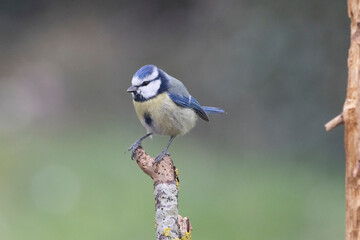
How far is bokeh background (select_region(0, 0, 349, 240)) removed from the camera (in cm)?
418

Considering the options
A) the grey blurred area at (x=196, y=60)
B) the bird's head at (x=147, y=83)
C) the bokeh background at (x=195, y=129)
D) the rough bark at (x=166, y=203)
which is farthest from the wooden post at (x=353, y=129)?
the grey blurred area at (x=196, y=60)

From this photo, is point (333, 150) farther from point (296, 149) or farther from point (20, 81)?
point (20, 81)

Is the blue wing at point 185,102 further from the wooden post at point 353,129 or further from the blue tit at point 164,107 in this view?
the wooden post at point 353,129

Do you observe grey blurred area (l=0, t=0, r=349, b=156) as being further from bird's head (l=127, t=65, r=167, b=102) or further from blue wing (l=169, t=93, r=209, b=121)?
bird's head (l=127, t=65, r=167, b=102)

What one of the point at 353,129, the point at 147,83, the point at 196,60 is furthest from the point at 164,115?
the point at 196,60

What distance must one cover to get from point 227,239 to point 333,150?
4.41ft

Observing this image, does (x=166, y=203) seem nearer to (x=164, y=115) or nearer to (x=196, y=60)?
(x=164, y=115)

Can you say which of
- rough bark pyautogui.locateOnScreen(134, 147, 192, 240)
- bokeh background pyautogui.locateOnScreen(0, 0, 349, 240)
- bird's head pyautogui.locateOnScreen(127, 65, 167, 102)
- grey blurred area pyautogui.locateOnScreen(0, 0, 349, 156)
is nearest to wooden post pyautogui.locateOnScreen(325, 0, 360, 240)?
rough bark pyautogui.locateOnScreen(134, 147, 192, 240)

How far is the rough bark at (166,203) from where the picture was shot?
1.84 m

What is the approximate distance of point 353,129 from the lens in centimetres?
181

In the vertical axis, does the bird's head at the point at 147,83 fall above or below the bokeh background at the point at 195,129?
below

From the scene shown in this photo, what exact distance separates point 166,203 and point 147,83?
0.62 m

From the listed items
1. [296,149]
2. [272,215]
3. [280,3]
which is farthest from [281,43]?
[272,215]

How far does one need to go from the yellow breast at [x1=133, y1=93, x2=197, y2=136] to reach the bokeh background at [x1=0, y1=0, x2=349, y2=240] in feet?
4.96
